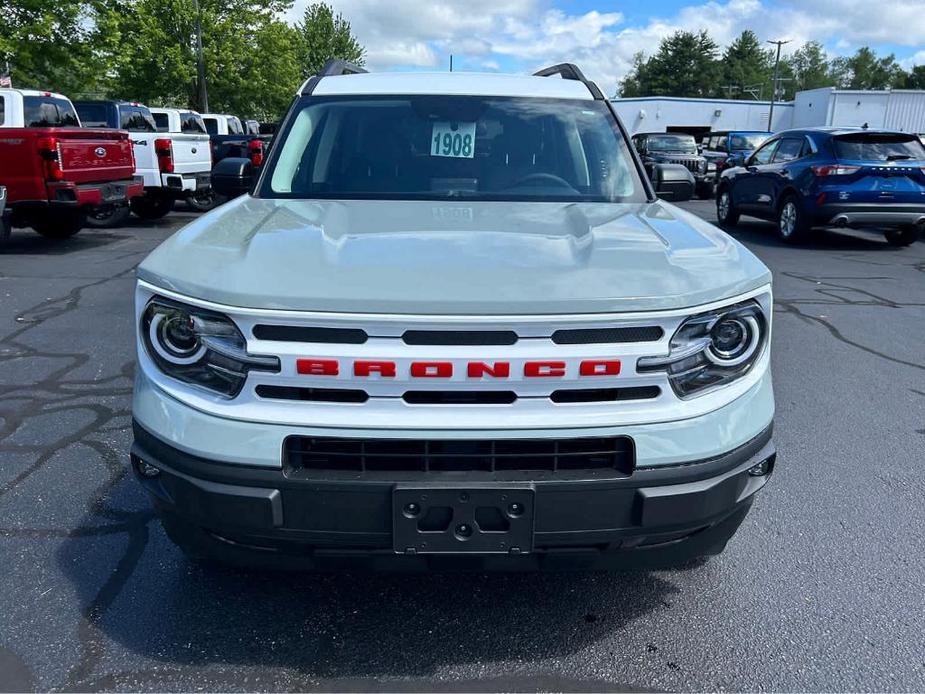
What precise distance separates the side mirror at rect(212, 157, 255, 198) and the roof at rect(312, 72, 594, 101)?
0.51 metres

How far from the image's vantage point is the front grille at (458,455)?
198cm

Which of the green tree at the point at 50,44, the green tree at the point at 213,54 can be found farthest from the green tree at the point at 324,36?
the green tree at the point at 50,44

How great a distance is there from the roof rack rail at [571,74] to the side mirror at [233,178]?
67.2 inches

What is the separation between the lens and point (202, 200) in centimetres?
1426

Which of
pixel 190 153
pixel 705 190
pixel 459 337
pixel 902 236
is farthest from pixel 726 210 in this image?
pixel 459 337

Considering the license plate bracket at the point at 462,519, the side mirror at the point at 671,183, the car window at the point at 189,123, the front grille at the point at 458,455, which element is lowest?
the license plate bracket at the point at 462,519

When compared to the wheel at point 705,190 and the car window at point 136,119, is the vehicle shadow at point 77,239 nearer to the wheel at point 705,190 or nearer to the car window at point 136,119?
the car window at point 136,119

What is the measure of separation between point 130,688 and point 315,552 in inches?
28.8

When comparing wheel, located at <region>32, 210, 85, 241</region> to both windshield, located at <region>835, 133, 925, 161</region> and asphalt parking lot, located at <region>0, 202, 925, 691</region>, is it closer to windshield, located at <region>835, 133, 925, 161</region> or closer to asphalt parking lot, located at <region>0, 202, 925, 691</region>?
asphalt parking lot, located at <region>0, 202, 925, 691</region>

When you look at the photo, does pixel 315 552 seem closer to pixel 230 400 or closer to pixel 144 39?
pixel 230 400

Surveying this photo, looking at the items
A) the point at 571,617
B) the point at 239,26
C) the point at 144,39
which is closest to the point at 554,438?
the point at 571,617

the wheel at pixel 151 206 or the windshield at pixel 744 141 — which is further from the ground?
the windshield at pixel 744 141

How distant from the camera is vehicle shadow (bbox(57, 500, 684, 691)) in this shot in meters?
2.32

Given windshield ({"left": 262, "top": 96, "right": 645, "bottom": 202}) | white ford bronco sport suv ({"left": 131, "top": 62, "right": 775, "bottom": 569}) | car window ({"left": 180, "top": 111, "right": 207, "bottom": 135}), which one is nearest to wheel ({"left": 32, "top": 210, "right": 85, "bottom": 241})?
car window ({"left": 180, "top": 111, "right": 207, "bottom": 135})
